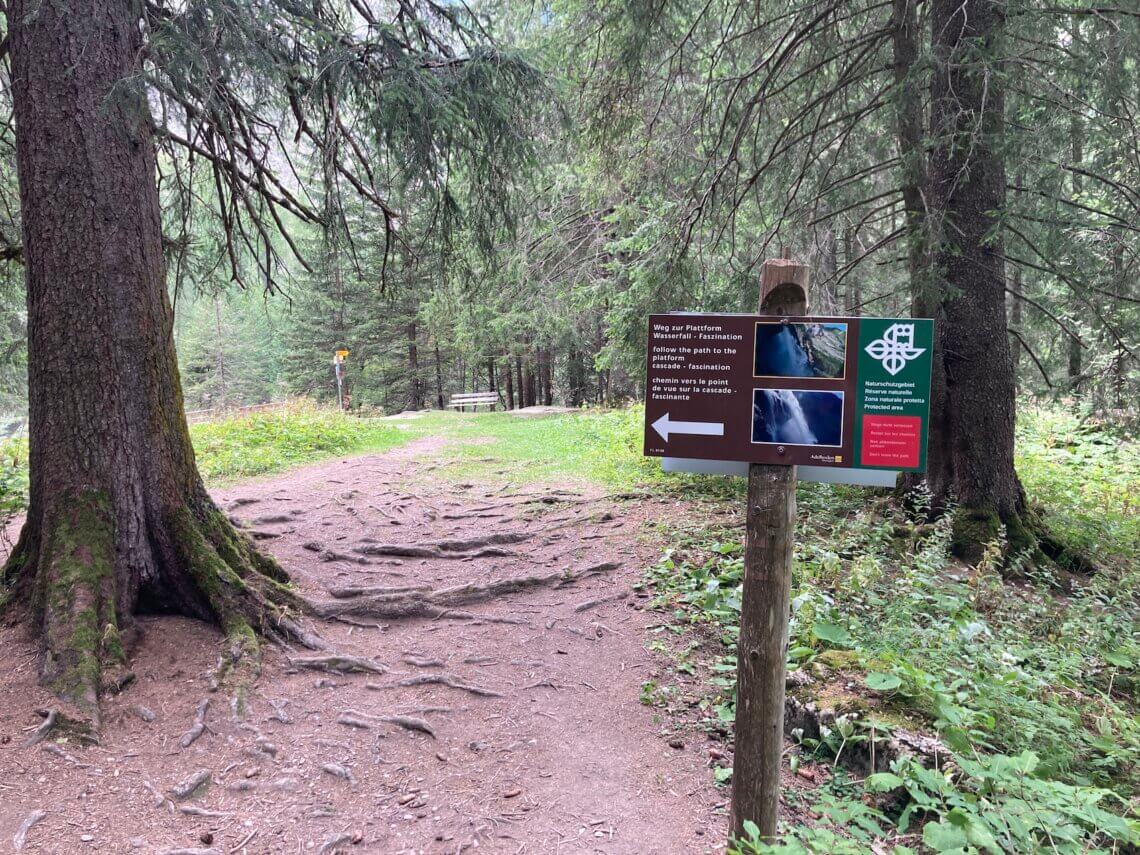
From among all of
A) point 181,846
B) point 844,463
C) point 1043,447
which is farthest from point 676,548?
point 1043,447

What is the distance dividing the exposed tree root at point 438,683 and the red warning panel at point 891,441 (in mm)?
2670

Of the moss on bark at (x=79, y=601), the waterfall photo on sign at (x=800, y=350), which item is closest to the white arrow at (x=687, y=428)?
the waterfall photo on sign at (x=800, y=350)

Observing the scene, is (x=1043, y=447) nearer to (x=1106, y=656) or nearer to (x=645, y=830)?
(x=1106, y=656)

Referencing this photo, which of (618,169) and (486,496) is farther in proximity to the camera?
(486,496)

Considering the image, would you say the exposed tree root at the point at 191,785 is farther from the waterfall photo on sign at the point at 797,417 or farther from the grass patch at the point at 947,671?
the waterfall photo on sign at the point at 797,417

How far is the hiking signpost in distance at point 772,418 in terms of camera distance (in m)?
2.07

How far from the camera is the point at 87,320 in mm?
3484

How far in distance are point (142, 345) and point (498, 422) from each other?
1519 cm

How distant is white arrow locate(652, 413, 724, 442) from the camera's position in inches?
87.3

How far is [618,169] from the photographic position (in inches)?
292

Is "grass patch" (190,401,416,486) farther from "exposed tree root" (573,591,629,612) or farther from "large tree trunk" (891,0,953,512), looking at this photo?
"large tree trunk" (891,0,953,512)

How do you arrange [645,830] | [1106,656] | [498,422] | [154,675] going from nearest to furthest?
1. [645,830]
2. [154,675]
3. [1106,656]
4. [498,422]

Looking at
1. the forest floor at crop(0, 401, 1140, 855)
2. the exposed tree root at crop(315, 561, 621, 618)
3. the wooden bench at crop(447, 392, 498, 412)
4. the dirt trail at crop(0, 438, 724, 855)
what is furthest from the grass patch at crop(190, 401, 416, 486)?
the wooden bench at crop(447, 392, 498, 412)

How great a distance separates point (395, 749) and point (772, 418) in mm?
2530
